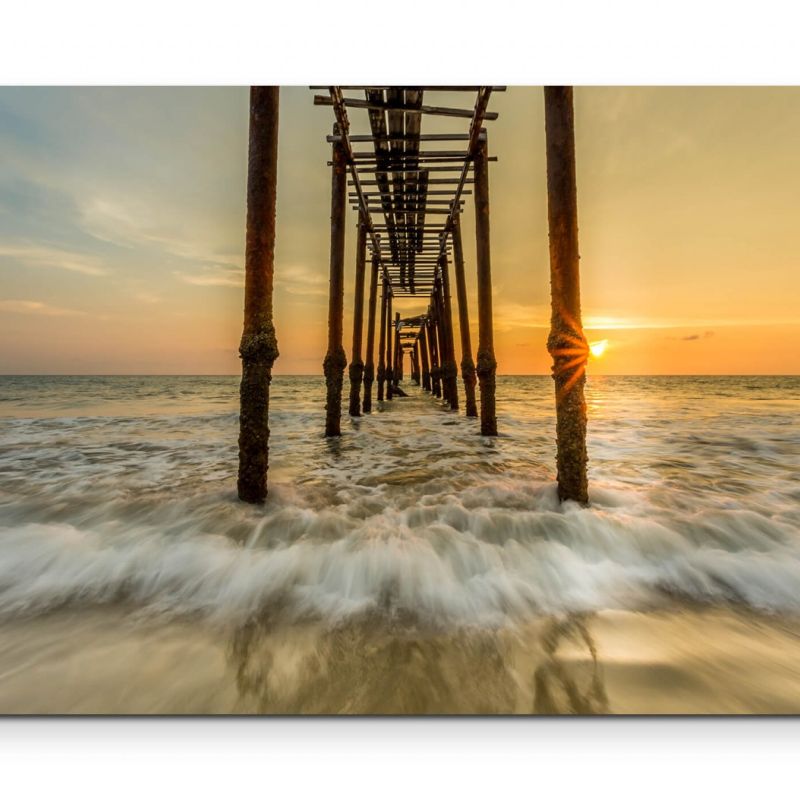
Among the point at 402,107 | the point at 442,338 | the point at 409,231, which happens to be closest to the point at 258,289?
the point at 402,107

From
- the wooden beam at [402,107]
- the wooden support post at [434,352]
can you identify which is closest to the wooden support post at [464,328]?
the wooden beam at [402,107]

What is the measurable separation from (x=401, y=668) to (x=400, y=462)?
12.0 ft

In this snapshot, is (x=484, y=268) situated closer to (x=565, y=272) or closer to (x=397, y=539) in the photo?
(x=565, y=272)

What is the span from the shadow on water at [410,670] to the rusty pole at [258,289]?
165 centimetres

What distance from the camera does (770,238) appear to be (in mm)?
4410

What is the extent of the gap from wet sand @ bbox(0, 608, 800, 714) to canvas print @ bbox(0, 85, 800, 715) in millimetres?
12

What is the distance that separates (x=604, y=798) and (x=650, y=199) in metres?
5.45

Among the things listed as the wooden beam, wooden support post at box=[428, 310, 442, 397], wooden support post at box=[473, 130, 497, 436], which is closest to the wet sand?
wooden support post at box=[473, 130, 497, 436]

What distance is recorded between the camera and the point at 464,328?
33.0 feet

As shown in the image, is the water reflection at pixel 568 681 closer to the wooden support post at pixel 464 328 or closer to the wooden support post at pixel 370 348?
the wooden support post at pixel 464 328

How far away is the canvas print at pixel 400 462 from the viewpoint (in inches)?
65.6
